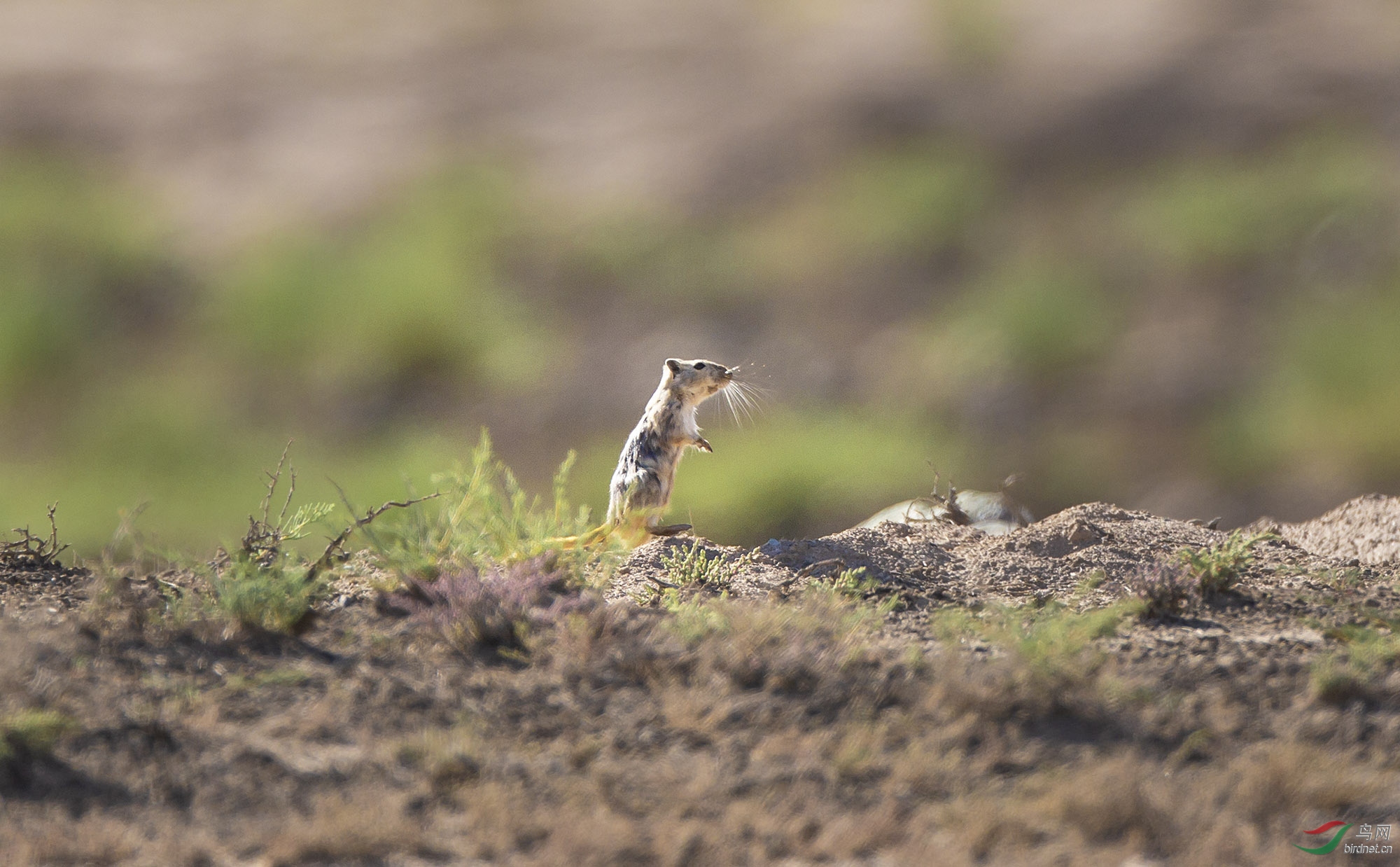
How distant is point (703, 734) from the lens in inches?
136

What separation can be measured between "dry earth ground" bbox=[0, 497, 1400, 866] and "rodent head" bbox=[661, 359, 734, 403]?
1.96 metres

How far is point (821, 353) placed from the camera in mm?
13352

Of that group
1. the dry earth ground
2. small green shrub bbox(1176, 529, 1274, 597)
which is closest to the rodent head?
the dry earth ground

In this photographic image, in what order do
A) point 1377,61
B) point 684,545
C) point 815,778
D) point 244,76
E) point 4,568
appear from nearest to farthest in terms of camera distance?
1. point 815,778
2. point 4,568
3. point 684,545
4. point 1377,61
5. point 244,76

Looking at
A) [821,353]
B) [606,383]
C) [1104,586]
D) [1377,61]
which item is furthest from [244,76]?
[1104,586]

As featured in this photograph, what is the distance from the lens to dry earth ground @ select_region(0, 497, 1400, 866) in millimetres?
3045

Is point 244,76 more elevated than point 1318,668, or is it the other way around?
point 244,76

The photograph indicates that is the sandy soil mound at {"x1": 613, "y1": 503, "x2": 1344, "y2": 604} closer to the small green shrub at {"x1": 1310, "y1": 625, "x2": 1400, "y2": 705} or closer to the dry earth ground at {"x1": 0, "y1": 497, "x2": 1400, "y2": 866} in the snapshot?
the dry earth ground at {"x1": 0, "y1": 497, "x2": 1400, "y2": 866}

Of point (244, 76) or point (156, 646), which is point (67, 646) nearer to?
point (156, 646)

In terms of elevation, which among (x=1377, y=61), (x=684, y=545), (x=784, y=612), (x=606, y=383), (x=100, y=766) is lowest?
(x=100, y=766)

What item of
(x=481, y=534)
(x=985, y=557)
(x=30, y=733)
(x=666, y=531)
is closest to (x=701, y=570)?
(x=666, y=531)

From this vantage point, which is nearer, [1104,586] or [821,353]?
[1104,586]

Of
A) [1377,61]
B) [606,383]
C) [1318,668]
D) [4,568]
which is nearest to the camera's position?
[1318,668]

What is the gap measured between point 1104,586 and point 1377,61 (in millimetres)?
12469
